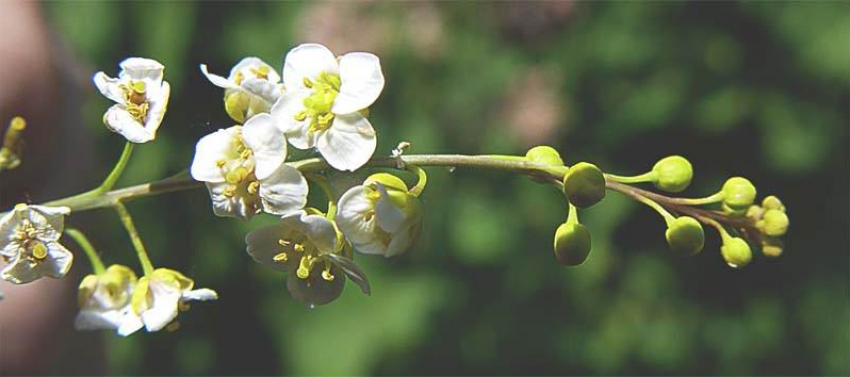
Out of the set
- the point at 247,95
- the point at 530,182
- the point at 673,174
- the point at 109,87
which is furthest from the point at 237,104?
the point at 530,182

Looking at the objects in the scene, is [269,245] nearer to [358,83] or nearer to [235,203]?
[235,203]

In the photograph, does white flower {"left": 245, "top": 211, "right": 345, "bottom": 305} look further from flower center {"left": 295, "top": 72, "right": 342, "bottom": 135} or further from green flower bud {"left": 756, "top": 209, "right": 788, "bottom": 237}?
green flower bud {"left": 756, "top": 209, "right": 788, "bottom": 237}

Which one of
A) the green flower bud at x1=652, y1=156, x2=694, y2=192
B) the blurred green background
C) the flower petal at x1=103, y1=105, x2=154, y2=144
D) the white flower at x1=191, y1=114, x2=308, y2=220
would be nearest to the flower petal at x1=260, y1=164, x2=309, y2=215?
the white flower at x1=191, y1=114, x2=308, y2=220

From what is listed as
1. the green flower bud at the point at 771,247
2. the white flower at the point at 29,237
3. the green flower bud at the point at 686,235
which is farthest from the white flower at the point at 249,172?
the green flower bud at the point at 771,247

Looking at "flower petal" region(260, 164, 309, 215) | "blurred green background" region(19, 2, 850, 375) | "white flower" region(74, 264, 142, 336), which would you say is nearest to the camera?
"flower petal" region(260, 164, 309, 215)

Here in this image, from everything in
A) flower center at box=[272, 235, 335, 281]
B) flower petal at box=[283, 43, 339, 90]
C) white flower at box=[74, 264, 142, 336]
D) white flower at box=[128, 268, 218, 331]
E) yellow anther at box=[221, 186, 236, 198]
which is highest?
flower petal at box=[283, 43, 339, 90]

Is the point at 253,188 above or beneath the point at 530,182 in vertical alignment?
above
